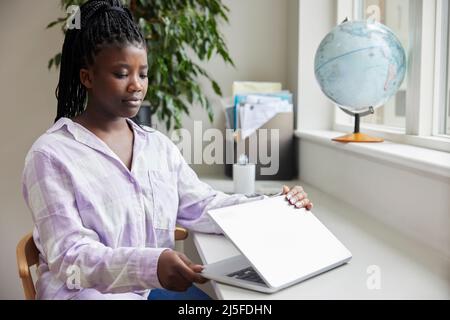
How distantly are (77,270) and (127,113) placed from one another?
36 centimetres

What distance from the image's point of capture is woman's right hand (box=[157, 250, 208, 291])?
87cm

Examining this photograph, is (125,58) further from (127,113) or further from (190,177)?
(190,177)

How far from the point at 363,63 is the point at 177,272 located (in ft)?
2.93

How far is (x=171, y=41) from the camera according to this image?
184cm

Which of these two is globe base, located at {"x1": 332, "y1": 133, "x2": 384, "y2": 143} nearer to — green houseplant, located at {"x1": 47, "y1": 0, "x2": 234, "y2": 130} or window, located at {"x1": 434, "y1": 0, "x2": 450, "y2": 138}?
window, located at {"x1": 434, "y1": 0, "x2": 450, "y2": 138}

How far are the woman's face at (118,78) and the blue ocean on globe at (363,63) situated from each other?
68 centimetres

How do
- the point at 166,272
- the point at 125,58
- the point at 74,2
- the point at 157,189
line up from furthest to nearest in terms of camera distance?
the point at 74,2, the point at 157,189, the point at 125,58, the point at 166,272

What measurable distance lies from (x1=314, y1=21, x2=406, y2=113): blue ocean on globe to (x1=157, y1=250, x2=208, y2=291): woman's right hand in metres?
0.85

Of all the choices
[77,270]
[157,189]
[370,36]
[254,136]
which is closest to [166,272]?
[77,270]

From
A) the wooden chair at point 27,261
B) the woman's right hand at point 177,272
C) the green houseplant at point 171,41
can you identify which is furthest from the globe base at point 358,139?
→ the wooden chair at point 27,261

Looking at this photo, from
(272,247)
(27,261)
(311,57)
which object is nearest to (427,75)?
(311,57)

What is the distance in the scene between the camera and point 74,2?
181 centimetres

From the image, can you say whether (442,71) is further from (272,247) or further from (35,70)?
(35,70)

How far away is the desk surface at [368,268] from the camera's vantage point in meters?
0.85
